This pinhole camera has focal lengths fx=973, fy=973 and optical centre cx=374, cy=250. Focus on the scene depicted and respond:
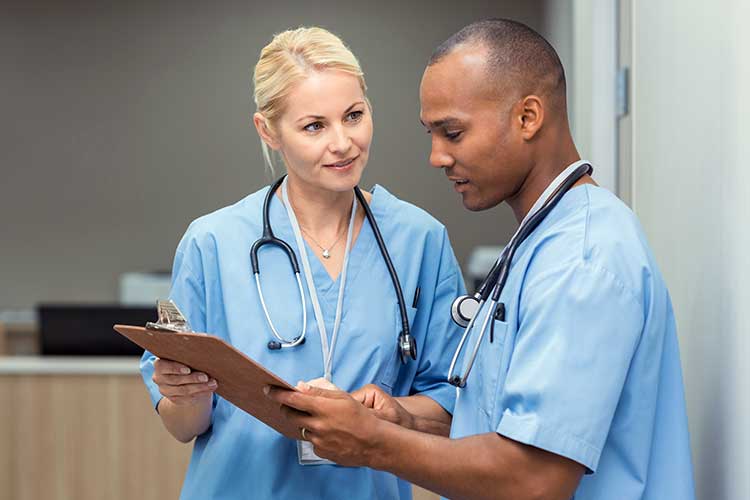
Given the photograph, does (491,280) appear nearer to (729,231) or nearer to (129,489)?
(729,231)

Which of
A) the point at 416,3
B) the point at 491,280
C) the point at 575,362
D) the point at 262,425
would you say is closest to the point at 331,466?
the point at 262,425

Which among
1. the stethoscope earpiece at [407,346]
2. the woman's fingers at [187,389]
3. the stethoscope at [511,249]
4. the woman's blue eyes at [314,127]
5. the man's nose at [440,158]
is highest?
the woman's blue eyes at [314,127]

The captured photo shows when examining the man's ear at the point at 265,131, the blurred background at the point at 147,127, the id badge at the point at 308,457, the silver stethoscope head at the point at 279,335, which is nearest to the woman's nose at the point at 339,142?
the man's ear at the point at 265,131

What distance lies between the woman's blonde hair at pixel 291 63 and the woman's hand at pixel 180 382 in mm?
402

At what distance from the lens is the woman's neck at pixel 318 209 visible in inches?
59.5

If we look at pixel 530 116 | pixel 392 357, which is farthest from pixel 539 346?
pixel 392 357

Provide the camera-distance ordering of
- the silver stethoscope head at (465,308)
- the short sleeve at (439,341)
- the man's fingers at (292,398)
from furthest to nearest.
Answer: the short sleeve at (439,341)
the silver stethoscope head at (465,308)
the man's fingers at (292,398)

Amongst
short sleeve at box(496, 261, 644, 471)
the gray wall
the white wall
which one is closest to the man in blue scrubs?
short sleeve at box(496, 261, 644, 471)

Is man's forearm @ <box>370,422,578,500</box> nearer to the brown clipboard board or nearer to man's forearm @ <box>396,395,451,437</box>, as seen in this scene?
the brown clipboard board

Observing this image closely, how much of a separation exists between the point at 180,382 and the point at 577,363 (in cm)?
57

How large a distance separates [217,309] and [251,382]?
1.07 feet

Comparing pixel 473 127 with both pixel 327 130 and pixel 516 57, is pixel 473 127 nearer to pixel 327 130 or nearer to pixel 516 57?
pixel 516 57

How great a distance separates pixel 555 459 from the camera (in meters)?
0.97

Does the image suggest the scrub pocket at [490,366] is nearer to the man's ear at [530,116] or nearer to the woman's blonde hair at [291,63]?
the man's ear at [530,116]
